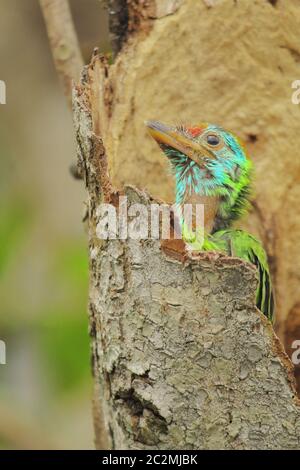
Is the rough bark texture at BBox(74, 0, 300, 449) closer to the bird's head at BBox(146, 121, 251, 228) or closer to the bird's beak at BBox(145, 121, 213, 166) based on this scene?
the bird's beak at BBox(145, 121, 213, 166)

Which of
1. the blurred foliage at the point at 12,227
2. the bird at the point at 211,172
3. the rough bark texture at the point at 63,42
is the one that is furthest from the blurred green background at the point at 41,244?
the bird at the point at 211,172

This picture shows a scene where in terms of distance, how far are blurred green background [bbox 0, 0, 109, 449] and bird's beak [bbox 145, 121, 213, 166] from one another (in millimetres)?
2062

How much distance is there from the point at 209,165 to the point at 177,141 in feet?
0.72

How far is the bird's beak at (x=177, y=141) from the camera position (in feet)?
16.9

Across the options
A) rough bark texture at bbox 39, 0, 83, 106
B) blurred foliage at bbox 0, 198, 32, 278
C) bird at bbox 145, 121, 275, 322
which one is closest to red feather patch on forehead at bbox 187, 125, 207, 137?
bird at bbox 145, 121, 275, 322

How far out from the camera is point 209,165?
5359 millimetres

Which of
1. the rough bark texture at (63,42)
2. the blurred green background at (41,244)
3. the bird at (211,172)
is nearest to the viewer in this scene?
the bird at (211,172)

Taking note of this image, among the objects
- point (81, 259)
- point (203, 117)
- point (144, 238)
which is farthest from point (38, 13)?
point (144, 238)

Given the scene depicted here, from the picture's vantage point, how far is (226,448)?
14.1 ft

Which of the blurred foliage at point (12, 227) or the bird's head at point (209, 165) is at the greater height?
the bird's head at point (209, 165)

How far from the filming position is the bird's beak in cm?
516

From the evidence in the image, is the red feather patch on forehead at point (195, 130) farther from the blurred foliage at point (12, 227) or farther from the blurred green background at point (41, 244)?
the blurred foliage at point (12, 227)
